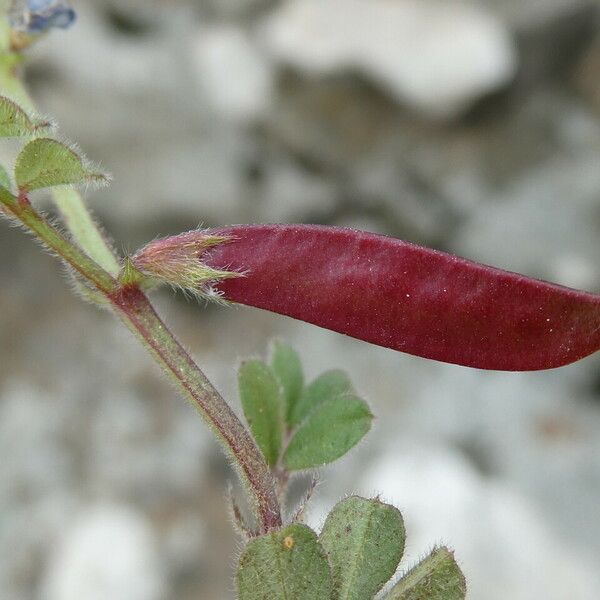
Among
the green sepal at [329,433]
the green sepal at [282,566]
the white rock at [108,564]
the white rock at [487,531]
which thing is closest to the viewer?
the green sepal at [282,566]

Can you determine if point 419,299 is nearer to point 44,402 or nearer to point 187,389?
point 187,389

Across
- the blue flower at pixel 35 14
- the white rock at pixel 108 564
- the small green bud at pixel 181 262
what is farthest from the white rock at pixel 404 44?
the small green bud at pixel 181 262

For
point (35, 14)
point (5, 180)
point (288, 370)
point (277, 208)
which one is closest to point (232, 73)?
point (277, 208)

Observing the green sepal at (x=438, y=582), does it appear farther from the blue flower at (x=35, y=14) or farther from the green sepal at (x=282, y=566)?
the blue flower at (x=35, y=14)

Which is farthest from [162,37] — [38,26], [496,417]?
[38,26]

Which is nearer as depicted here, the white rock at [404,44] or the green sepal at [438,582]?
the green sepal at [438,582]

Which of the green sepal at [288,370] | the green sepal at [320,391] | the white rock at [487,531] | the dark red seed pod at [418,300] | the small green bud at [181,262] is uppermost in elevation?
the small green bud at [181,262]

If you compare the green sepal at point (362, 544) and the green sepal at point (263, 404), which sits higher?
the green sepal at point (263, 404)

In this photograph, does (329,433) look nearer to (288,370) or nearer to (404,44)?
(288,370)

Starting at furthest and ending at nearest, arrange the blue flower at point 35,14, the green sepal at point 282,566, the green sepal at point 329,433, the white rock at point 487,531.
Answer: the white rock at point 487,531 → the blue flower at point 35,14 → the green sepal at point 329,433 → the green sepal at point 282,566
